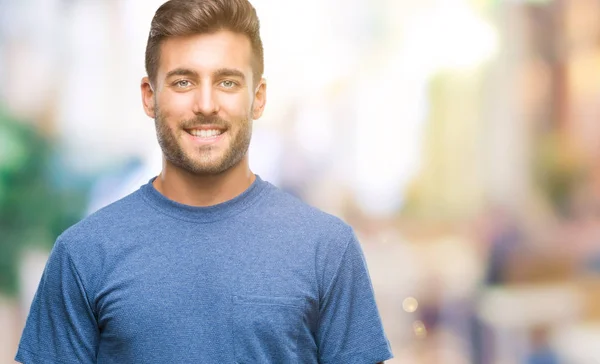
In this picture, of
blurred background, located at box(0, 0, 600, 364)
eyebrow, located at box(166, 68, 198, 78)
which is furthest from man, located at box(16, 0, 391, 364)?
blurred background, located at box(0, 0, 600, 364)

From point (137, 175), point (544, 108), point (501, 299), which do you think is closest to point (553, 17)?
point (544, 108)

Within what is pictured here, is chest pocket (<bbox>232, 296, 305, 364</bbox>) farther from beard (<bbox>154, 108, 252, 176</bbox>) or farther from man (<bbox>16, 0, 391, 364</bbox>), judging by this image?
beard (<bbox>154, 108, 252, 176</bbox>)

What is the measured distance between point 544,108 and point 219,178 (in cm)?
140

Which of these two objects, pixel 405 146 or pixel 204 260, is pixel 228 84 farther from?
pixel 405 146

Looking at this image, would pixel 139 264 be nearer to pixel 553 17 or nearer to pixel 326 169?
pixel 326 169

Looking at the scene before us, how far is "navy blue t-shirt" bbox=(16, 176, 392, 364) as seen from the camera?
1375 millimetres

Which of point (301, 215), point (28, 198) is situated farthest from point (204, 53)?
point (28, 198)

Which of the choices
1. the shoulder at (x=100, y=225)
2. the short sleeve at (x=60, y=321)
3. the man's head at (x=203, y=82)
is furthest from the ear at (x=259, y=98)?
the short sleeve at (x=60, y=321)

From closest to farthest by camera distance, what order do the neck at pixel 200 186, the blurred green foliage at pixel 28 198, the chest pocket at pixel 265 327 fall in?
the chest pocket at pixel 265 327, the neck at pixel 200 186, the blurred green foliage at pixel 28 198

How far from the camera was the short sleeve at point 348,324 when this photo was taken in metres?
1.44

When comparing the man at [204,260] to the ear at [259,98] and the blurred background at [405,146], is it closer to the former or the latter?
the ear at [259,98]

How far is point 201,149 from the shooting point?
1.42 metres

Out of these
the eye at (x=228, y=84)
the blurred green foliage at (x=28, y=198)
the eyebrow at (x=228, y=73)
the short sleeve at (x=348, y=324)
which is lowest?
the short sleeve at (x=348, y=324)

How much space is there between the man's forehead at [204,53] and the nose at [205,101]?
Answer: 4 centimetres
